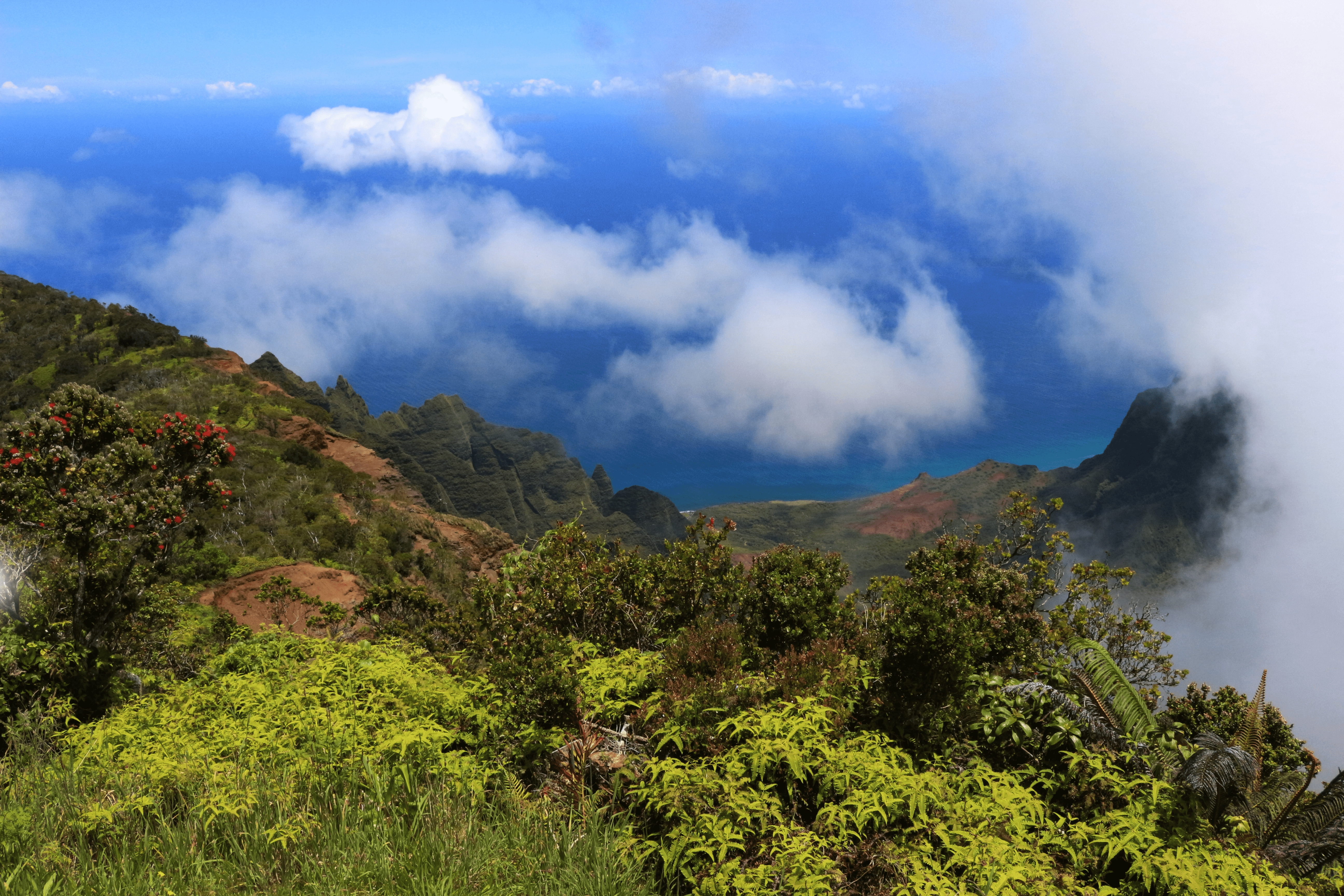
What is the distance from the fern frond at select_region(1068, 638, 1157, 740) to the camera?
619 centimetres

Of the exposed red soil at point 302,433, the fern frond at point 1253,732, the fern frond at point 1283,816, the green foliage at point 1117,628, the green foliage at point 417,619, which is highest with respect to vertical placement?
the exposed red soil at point 302,433

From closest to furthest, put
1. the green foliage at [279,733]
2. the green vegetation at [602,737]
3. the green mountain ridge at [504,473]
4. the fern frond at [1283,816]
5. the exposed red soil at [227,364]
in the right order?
the green vegetation at [602,737] < the green foliage at [279,733] < the fern frond at [1283,816] < the exposed red soil at [227,364] < the green mountain ridge at [504,473]

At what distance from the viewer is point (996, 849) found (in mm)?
4352

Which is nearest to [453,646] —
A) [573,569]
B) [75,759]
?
[573,569]

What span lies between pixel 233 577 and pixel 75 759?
48.0 ft

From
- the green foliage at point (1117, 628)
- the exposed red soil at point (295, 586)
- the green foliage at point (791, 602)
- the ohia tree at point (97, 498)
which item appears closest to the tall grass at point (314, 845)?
the green foliage at point (791, 602)

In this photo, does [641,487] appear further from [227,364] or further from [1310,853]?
[1310,853]

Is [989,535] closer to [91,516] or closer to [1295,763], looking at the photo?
[1295,763]

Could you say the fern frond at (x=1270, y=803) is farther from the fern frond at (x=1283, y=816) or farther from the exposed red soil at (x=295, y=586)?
the exposed red soil at (x=295, y=586)

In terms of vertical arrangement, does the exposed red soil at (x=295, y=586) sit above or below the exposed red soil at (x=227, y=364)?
below

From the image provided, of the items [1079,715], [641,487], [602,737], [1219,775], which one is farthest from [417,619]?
[641,487]

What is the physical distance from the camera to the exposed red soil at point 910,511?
116 meters

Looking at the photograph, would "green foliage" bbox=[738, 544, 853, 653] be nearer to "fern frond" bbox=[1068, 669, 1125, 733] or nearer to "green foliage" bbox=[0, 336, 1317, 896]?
A: "green foliage" bbox=[0, 336, 1317, 896]

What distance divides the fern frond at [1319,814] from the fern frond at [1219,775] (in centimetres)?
98
